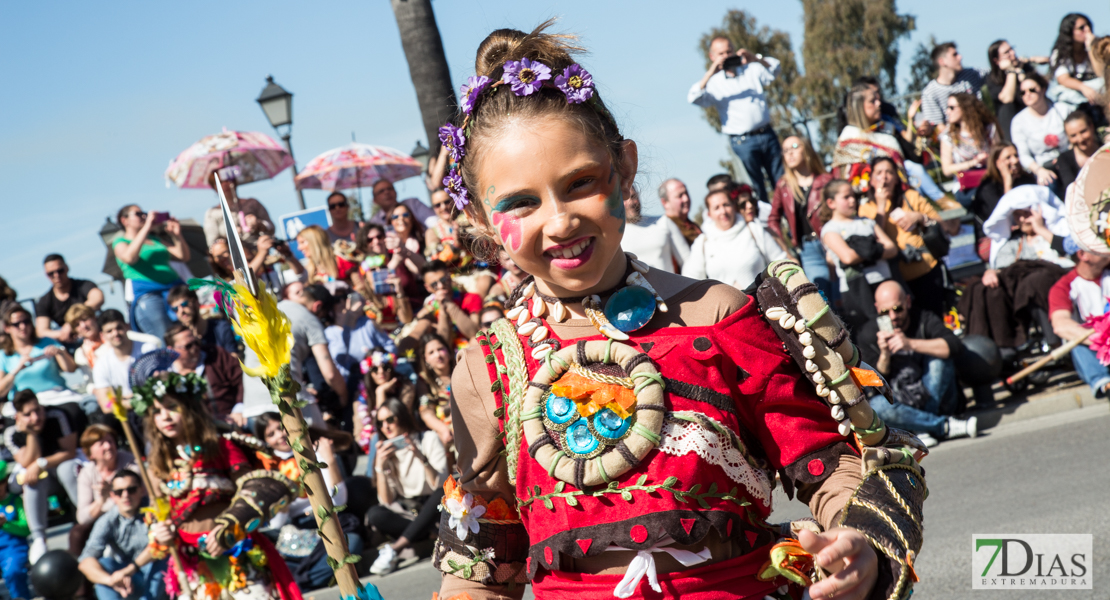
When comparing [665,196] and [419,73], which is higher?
[419,73]

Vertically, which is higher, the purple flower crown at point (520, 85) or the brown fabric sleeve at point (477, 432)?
the purple flower crown at point (520, 85)

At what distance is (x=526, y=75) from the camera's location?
1.95m

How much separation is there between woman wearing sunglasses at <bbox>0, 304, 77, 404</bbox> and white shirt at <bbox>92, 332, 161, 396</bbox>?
59 centimetres

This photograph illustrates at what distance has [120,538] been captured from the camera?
6.95 meters

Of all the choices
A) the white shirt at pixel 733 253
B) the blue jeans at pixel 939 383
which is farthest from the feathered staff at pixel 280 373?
the blue jeans at pixel 939 383

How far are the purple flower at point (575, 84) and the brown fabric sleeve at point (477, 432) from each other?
54 centimetres

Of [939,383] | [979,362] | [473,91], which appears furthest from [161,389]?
[979,362]

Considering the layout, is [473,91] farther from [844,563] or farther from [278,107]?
[278,107]

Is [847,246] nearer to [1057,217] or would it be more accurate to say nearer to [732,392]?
[1057,217]

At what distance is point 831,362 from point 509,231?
647mm

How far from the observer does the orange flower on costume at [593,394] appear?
1791 millimetres

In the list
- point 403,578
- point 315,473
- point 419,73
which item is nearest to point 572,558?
point 315,473

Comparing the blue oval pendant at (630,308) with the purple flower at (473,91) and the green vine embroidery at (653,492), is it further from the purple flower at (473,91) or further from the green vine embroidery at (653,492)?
the purple flower at (473,91)

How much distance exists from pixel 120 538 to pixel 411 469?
6.85 ft
